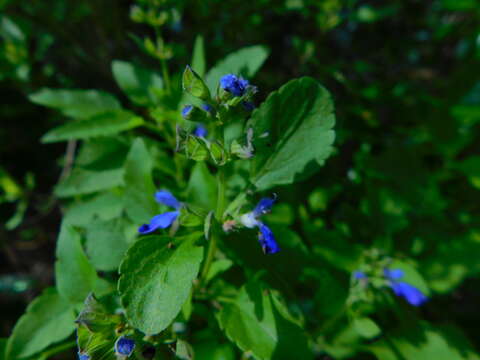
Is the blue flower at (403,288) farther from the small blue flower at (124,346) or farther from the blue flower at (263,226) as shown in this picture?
the small blue flower at (124,346)

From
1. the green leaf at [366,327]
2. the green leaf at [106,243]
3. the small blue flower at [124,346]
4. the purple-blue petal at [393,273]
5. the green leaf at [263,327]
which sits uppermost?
the green leaf at [106,243]

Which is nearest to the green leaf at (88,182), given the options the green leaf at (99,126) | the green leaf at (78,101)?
the green leaf at (99,126)

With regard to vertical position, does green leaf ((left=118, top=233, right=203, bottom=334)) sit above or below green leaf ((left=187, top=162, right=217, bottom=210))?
below

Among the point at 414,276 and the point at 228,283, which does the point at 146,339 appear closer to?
the point at 228,283

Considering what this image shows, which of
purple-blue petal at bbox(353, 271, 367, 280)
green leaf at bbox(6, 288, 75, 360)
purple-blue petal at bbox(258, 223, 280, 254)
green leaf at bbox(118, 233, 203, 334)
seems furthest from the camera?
purple-blue petal at bbox(353, 271, 367, 280)

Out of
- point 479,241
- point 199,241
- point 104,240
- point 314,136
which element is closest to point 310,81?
point 314,136

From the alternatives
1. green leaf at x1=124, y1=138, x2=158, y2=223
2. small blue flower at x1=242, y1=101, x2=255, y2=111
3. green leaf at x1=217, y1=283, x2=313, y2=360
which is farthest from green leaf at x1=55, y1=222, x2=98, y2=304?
small blue flower at x1=242, y1=101, x2=255, y2=111

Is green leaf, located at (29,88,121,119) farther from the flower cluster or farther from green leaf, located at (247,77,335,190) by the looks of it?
the flower cluster

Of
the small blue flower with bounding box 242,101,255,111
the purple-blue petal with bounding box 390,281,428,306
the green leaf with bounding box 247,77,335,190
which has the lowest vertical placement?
the purple-blue petal with bounding box 390,281,428,306
